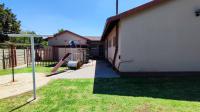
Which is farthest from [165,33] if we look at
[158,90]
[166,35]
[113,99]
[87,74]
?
[113,99]

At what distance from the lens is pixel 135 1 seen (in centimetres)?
1576

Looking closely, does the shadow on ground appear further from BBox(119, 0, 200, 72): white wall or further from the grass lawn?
BBox(119, 0, 200, 72): white wall

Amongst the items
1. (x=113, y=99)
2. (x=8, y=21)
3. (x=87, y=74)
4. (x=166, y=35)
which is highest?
(x=8, y=21)

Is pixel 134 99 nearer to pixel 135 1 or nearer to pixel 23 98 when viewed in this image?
pixel 23 98

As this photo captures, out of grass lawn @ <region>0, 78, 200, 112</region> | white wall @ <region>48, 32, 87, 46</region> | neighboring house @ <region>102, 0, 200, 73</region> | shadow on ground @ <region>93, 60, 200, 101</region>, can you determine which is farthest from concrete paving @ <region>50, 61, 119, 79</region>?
white wall @ <region>48, 32, 87, 46</region>

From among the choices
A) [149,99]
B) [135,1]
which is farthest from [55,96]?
[135,1]

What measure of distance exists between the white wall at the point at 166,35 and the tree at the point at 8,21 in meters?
29.5

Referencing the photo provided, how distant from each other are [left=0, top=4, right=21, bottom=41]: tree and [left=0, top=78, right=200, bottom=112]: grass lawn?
30504 mm

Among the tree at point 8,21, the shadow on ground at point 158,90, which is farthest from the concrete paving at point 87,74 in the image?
the tree at point 8,21

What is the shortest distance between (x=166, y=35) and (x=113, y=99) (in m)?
5.18

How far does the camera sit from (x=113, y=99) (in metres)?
5.15

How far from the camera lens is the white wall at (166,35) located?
8.73 meters

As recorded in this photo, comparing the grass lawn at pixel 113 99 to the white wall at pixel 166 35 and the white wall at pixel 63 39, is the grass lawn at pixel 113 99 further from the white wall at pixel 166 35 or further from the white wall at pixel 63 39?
the white wall at pixel 63 39

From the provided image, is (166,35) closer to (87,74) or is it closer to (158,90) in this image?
(158,90)
